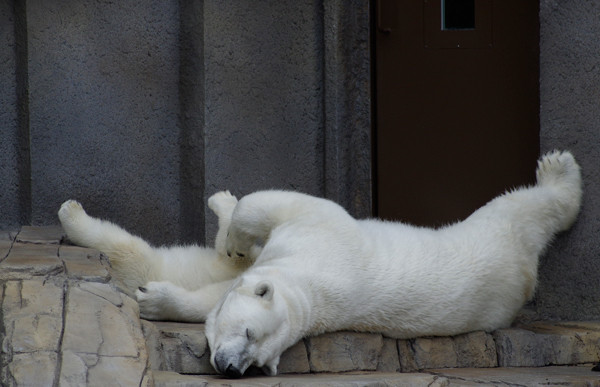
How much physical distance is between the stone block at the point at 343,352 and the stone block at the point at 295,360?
34 millimetres

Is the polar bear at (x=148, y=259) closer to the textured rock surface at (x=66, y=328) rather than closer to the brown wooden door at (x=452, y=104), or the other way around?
the textured rock surface at (x=66, y=328)

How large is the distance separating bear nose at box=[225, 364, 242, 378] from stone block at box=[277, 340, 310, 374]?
0.53m

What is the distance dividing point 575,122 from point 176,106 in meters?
2.62

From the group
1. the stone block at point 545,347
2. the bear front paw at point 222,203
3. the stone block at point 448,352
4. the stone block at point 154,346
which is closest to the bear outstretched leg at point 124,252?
the bear front paw at point 222,203

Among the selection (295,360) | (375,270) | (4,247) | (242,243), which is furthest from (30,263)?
(375,270)

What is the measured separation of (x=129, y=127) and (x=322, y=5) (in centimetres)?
151

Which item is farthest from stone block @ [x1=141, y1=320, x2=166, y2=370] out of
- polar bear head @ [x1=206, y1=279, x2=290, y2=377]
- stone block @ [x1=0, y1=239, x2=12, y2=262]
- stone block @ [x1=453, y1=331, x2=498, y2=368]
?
stone block @ [x1=453, y1=331, x2=498, y2=368]

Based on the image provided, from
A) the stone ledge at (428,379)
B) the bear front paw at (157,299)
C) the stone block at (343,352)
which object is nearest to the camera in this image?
the stone ledge at (428,379)

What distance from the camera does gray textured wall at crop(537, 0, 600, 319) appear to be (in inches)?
207

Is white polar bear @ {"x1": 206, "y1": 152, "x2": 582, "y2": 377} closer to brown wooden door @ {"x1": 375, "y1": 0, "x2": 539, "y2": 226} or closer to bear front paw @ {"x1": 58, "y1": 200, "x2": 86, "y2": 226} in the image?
bear front paw @ {"x1": 58, "y1": 200, "x2": 86, "y2": 226}

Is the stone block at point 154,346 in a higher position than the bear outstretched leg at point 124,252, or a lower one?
lower

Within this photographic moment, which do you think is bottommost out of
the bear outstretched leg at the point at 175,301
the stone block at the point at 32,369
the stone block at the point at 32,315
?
the bear outstretched leg at the point at 175,301

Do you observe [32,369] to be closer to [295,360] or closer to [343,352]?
[295,360]

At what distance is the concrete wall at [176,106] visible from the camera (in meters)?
6.13
